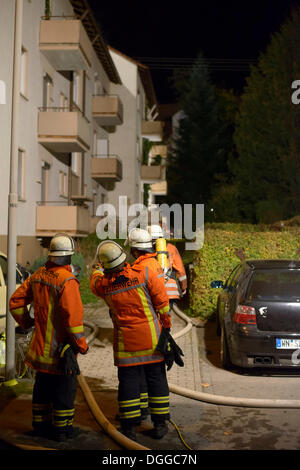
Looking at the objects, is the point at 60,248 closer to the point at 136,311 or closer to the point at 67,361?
the point at 136,311

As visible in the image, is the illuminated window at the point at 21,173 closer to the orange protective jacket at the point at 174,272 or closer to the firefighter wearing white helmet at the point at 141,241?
the orange protective jacket at the point at 174,272

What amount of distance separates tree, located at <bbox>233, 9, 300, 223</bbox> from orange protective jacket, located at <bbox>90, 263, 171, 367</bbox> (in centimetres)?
2503

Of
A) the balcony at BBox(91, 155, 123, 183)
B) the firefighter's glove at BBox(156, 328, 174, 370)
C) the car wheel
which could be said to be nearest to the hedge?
the car wheel

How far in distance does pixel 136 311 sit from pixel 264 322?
8.64 feet

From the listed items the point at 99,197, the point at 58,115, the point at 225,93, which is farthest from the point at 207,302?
the point at 225,93

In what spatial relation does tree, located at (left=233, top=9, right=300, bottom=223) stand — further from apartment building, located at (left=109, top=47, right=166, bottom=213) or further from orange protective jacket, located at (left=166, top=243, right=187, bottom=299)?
orange protective jacket, located at (left=166, top=243, right=187, bottom=299)

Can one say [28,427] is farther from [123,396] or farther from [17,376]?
[17,376]

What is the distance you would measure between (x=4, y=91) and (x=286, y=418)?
13.6 meters

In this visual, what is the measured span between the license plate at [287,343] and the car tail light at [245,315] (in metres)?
0.40

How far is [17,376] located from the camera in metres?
7.70

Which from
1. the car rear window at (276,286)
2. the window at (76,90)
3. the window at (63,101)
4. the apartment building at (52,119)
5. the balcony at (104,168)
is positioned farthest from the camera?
the balcony at (104,168)

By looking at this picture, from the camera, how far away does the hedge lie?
11219mm

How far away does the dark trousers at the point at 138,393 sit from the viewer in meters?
5.16

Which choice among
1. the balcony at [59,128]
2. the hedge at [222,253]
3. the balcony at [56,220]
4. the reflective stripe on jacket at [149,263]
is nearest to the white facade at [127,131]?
the balcony at [59,128]
